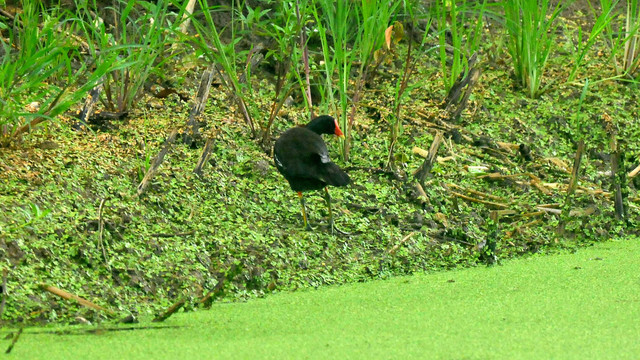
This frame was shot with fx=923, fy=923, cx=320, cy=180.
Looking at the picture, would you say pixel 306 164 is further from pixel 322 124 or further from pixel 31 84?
pixel 31 84

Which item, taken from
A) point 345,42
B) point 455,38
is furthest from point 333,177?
point 455,38

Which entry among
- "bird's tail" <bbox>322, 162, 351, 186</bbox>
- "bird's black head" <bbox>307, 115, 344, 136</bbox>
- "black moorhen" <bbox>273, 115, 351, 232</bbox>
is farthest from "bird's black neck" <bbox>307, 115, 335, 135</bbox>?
"bird's tail" <bbox>322, 162, 351, 186</bbox>

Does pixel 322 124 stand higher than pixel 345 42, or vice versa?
pixel 345 42

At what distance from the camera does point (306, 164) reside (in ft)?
12.2

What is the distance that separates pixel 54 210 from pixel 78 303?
592mm

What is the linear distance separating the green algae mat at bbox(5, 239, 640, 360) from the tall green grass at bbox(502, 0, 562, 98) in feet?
5.76

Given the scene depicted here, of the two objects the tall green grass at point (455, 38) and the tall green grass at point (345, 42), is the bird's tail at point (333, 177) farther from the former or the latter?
the tall green grass at point (455, 38)

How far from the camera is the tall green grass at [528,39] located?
16.1ft

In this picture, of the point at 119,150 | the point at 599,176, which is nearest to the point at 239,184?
the point at 119,150

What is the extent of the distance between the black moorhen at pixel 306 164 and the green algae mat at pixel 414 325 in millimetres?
472

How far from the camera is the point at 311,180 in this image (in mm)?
3725

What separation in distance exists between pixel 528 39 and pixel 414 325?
267cm

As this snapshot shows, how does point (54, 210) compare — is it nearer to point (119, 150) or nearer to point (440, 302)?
point (119, 150)

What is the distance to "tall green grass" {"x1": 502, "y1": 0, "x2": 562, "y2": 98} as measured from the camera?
491 cm
